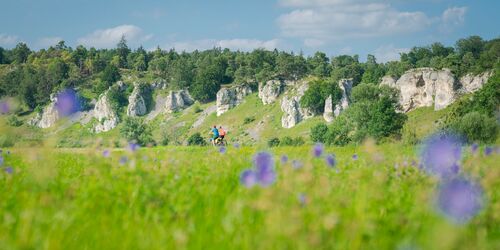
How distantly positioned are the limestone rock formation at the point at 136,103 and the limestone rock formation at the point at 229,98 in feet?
106

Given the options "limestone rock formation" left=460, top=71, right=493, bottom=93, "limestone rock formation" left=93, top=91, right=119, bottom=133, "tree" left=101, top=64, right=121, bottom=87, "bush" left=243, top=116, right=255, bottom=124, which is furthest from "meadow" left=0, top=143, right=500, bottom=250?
"tree" left=101, top=64, right=121, bottom=87

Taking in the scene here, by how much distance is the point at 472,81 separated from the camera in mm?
123188

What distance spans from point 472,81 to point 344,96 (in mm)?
34706

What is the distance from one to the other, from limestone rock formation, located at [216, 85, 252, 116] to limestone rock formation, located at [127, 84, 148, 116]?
106ft

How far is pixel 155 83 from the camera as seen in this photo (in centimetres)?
18462

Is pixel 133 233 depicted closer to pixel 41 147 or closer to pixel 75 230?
pixel 75 230

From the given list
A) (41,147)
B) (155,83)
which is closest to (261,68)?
(155,83)

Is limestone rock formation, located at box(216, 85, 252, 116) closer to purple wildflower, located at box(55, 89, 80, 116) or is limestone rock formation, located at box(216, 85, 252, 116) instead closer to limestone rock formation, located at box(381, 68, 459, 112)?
limestone rock formation, located at box(381, 68, 459, 112)

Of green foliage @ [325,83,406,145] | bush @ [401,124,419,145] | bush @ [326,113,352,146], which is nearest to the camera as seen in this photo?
bush @ [401,124,419,145]

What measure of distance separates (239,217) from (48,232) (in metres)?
1.43

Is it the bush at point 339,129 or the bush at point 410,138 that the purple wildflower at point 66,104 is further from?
the bush at point 339,129

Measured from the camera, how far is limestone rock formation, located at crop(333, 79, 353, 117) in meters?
137

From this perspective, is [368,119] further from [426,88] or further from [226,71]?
[226,71]

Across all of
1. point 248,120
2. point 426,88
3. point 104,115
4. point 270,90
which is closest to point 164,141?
point 248,120
